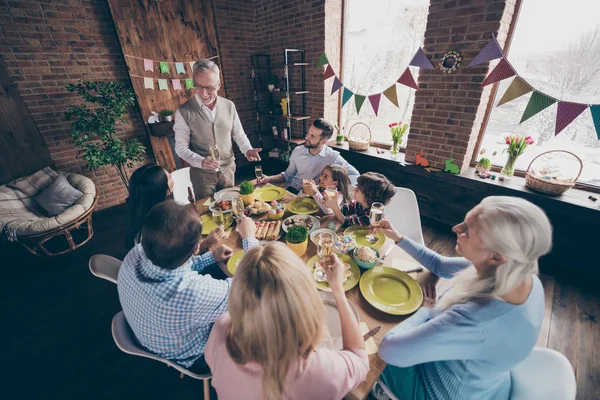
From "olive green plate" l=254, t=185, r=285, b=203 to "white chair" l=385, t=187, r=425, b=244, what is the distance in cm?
83

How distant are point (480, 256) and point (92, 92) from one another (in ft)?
15.2

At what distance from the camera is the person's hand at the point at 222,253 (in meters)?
1.41

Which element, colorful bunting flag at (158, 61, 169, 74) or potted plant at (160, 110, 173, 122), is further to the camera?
potted plant at (160, 110, 173, 122)

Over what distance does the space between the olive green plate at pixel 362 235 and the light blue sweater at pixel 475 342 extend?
573 millimetres

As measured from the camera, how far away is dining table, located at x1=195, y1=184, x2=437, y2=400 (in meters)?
0.89

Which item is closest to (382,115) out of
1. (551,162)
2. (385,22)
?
(385,22)

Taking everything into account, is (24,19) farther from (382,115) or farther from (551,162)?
(551,162)

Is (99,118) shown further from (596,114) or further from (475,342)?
(596,114)

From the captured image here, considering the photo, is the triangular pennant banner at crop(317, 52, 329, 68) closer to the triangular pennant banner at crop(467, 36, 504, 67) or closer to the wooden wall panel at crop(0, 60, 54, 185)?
the triangular pennant banner at crop(467, 36, 504, 67)

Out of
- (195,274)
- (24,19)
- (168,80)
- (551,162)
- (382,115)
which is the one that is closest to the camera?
(195,274)

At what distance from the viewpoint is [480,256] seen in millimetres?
931

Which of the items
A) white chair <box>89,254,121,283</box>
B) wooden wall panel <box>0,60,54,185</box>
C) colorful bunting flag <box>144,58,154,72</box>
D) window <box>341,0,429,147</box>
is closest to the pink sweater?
white chair <box>89,254,121,283</box>

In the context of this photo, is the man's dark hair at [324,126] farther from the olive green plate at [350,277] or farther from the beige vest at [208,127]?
the olive green plate at [350,277]

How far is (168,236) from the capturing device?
3.45ft
